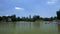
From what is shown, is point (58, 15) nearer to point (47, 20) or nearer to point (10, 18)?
point (47, 20)

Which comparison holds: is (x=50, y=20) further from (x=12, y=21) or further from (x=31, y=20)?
(x=12, y=21)

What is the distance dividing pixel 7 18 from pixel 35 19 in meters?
11.4

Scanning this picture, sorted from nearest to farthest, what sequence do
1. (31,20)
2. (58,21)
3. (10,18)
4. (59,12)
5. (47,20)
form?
(59,12) < (58,21) < (10,18) < (47,20) < (31,20)

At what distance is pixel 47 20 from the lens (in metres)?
42.8

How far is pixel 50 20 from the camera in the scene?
1607 inches

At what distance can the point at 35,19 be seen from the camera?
47312 millimetres

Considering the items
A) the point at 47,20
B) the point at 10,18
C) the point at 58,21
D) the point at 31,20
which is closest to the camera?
the point at 58,21

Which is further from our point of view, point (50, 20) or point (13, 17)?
point (50, 20)

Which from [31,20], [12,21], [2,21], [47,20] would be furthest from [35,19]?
[2,21]

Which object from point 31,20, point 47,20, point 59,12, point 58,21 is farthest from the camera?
point 31,20

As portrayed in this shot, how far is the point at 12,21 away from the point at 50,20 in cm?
1077

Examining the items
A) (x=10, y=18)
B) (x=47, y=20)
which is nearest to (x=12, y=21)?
(x=10, y=18)

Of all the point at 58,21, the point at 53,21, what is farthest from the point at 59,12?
the point at 53,21

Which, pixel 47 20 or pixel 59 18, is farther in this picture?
pixel 47 20
